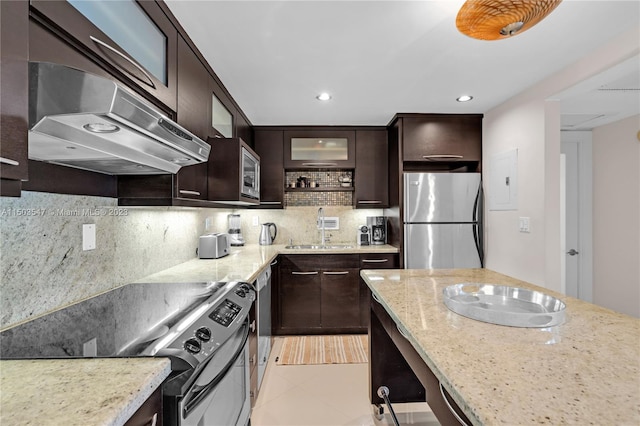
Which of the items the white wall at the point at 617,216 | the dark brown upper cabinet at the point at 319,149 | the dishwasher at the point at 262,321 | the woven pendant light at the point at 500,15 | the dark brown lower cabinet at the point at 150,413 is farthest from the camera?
the dark brown upper cabinet at the point at 319,149

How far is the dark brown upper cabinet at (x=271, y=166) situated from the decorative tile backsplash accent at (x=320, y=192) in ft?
0.72

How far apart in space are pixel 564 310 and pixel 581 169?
330 cm

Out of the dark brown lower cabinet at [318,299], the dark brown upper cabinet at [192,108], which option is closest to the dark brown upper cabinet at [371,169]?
the dark brown lower cabinet at [318,299]

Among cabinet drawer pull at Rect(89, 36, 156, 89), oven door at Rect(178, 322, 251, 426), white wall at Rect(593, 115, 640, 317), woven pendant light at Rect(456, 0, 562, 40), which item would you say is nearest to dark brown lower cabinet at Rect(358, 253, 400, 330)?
oven door at Rect(178, 322, 251, 426)

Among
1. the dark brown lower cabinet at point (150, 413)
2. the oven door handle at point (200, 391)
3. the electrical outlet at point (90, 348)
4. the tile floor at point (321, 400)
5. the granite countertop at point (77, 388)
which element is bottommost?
the tile floor at point (321, 400)

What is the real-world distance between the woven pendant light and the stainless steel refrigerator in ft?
6.85

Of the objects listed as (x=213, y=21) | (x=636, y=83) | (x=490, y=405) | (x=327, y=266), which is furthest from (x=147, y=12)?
(x=636, y=83)

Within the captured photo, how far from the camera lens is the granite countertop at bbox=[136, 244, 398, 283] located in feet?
6.28

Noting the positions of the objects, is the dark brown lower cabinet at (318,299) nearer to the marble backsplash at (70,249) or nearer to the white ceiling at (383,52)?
the marble backsplash at (70,249)

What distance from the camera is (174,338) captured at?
40.2 inches

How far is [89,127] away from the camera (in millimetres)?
915

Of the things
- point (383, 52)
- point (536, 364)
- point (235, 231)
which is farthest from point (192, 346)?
point (235, 231)

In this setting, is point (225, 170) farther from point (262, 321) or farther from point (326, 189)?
point (326, 189)

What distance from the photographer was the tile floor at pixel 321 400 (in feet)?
6.44
